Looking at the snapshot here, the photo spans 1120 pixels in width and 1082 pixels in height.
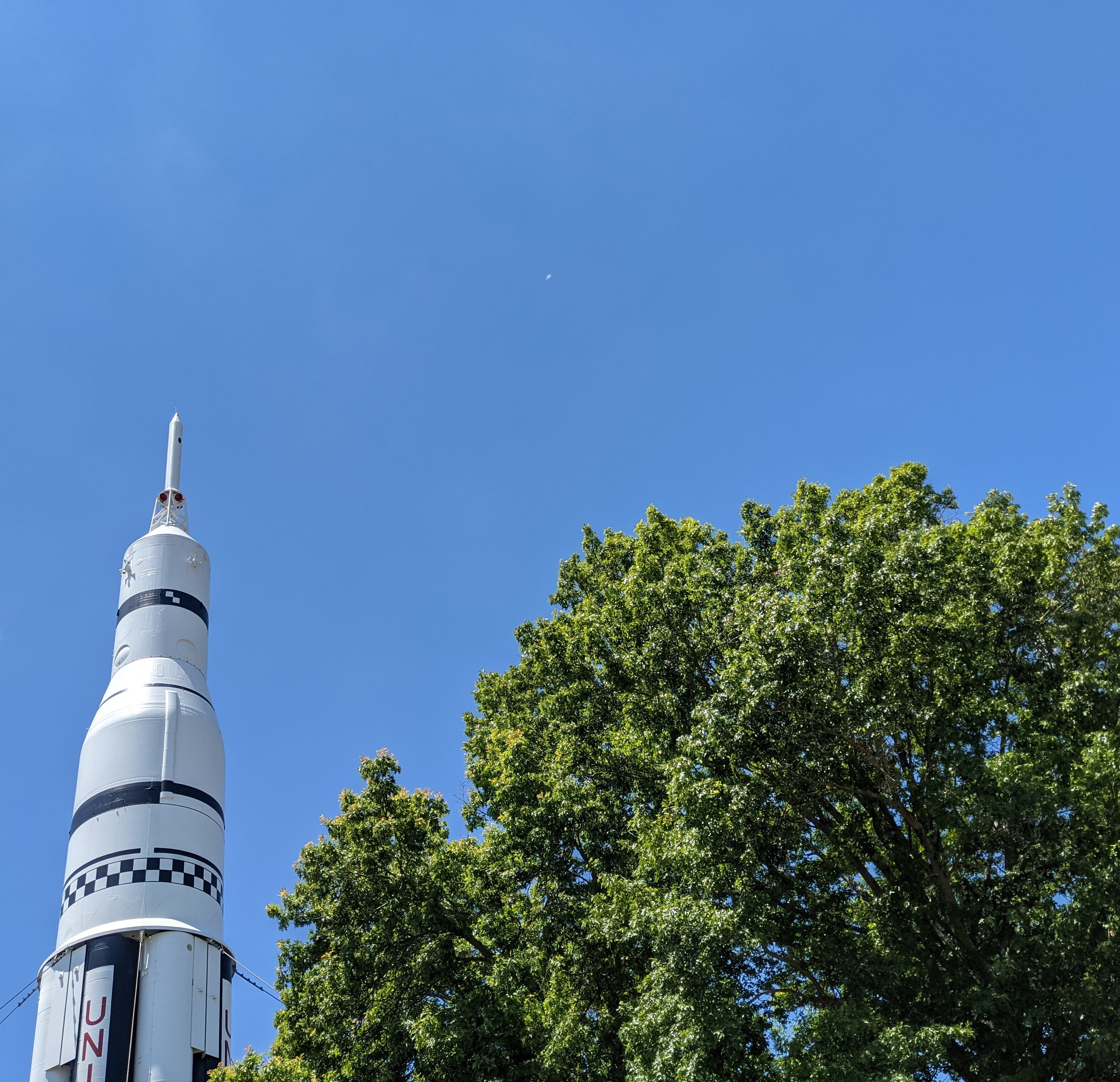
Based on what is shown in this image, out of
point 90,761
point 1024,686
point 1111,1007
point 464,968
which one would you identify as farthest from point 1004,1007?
point 90,761

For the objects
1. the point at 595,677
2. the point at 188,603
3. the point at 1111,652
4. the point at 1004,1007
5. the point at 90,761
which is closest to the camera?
Result: the point at 1004,1007

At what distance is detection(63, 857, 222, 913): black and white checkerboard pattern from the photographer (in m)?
22.9

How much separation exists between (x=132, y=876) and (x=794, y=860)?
47.4 feet

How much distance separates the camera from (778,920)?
15.6m

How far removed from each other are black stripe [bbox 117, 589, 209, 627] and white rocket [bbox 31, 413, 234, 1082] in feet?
1.56

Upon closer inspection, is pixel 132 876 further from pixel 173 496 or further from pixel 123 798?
pixel 173 496

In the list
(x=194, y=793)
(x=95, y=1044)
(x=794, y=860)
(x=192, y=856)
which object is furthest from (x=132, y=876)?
(x=794, y=860)

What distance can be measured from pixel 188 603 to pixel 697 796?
60.8ft

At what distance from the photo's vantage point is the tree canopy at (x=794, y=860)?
1412 centimetres

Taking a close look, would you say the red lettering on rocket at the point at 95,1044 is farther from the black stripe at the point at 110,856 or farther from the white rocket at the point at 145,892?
the black stripe at the point at 110,856

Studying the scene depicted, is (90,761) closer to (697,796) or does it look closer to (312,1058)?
(312,1058)

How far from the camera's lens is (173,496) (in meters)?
32.3

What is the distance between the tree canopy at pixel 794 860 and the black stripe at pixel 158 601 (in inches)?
467

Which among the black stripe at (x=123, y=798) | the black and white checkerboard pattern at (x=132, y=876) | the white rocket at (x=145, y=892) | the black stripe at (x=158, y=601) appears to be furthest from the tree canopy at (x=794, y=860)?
the black stripe at (x=158, y=601)
